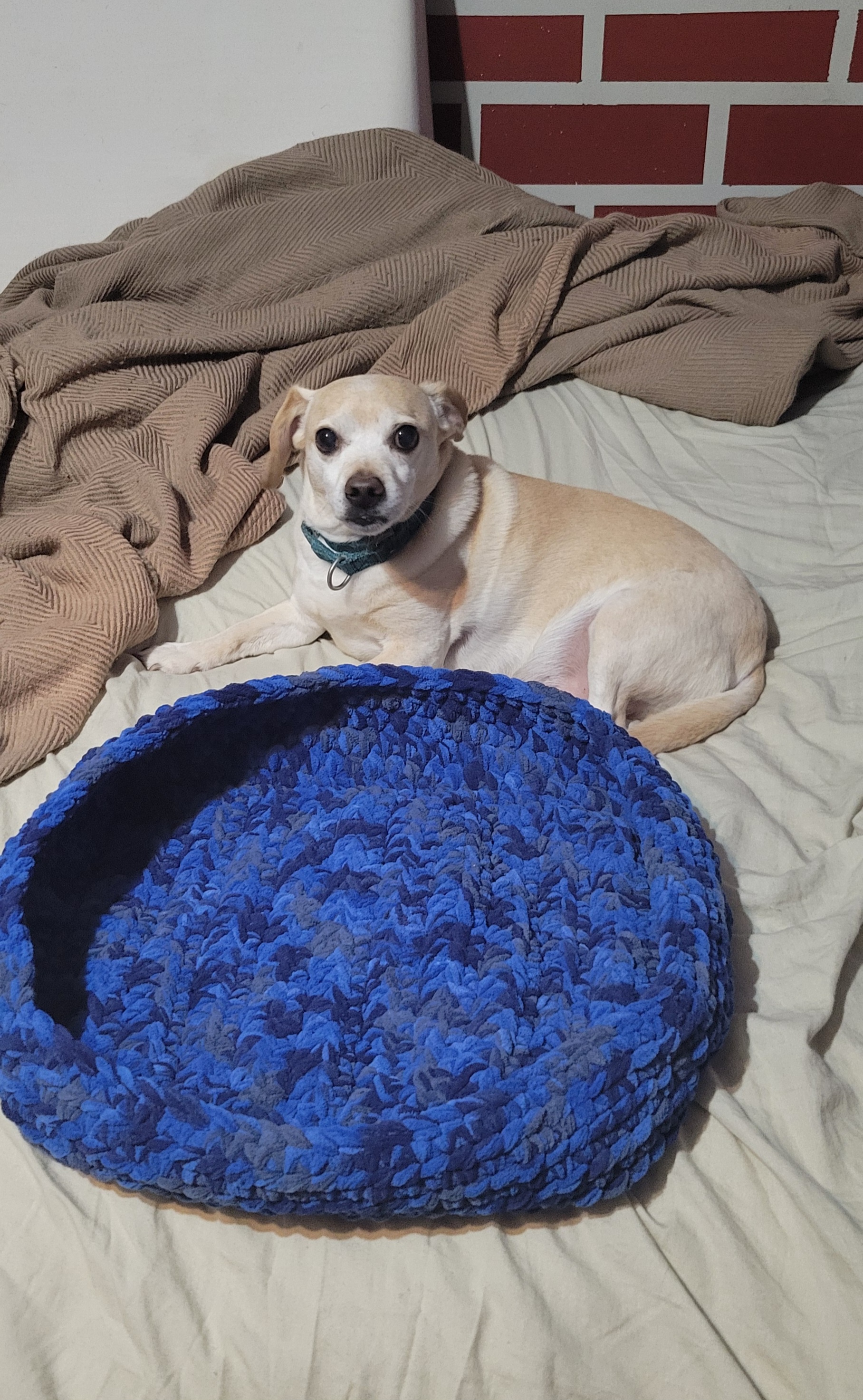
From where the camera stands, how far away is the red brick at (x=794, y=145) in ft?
10.8

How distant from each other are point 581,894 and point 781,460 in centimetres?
149

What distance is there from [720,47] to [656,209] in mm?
499

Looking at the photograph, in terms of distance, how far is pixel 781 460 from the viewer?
2.42 metres

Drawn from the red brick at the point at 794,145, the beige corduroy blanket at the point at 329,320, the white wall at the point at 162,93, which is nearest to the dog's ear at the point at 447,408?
the beige corduroy blanket at the point at 329,320

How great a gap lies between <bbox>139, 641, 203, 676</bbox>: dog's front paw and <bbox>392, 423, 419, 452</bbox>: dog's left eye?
1.80ft

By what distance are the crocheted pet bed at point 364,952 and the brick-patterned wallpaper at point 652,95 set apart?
259cm

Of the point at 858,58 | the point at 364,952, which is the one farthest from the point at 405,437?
the point at 858,58

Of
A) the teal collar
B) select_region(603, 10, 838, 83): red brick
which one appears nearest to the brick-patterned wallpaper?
select_region(603, 10, 838, 83): red brick

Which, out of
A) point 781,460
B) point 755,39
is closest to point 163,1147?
point 781,460

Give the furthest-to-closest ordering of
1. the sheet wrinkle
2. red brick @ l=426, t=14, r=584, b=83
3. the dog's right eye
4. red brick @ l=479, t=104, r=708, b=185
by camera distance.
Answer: red brick @ l=479, t=104, r=708, b=185, red brick @ l=426, t=14, r=584, b=83, the dog's right eye, the sheet wrinkle

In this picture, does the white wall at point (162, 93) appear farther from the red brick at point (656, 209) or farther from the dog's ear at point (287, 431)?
the dog's ear at point (287, 431)

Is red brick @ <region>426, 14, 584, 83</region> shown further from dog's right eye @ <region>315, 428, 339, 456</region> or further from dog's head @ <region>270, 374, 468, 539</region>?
dog's right eye @ <region>315, 428, 339, 456</region>

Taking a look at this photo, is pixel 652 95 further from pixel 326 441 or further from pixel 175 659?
pixel 175 659

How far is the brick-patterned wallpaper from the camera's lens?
123 inches
